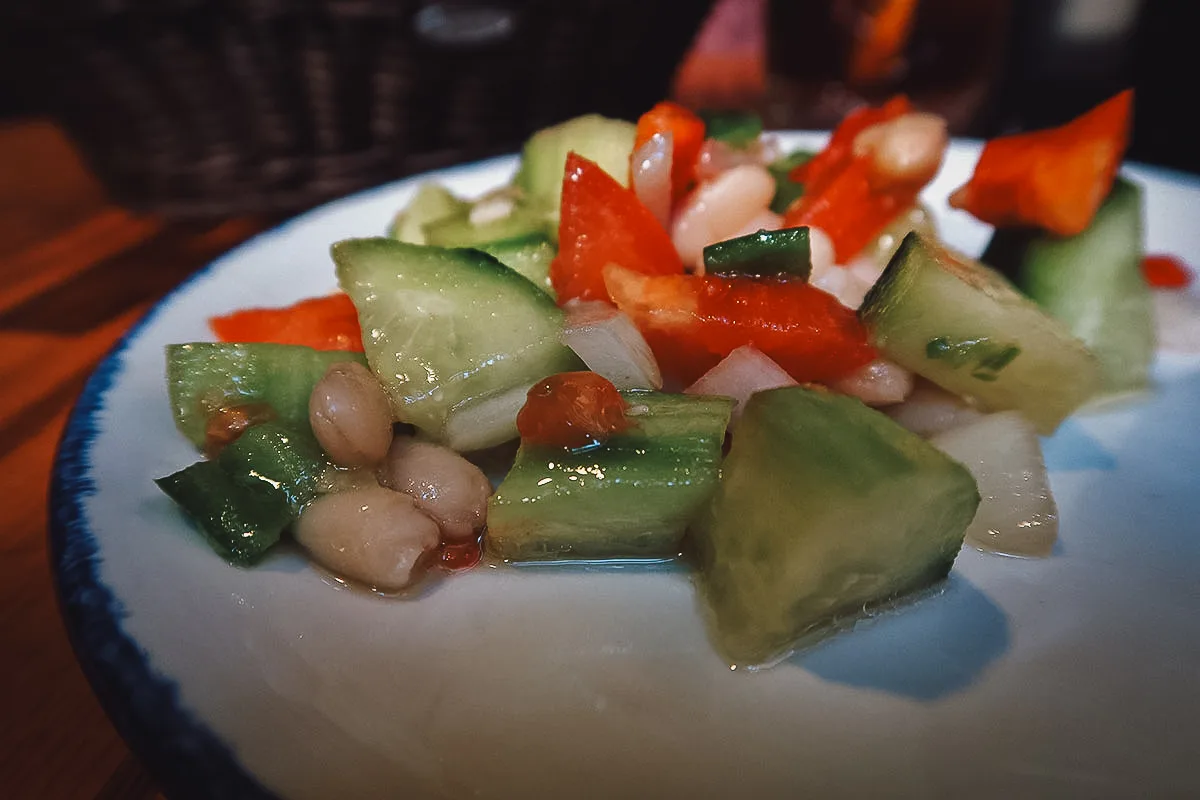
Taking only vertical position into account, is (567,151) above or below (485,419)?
above

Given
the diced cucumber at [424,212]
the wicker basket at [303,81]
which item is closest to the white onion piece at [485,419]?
the diced cucumber at [424,212]

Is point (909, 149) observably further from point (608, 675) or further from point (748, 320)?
point (608, 675)

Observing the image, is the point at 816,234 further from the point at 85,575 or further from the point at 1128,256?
the point at 85,575

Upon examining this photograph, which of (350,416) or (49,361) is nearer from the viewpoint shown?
(350,416)

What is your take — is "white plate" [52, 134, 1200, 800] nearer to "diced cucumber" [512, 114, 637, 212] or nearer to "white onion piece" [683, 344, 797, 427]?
"white onion piece" [683, 344, 797, 427]

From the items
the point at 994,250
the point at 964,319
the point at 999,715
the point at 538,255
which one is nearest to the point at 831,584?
the point at 999,715

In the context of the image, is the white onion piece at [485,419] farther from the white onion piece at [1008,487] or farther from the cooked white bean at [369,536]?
the white onion piece at [1008,487]

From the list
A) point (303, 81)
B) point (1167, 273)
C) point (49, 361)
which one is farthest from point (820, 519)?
point (303, 81)
